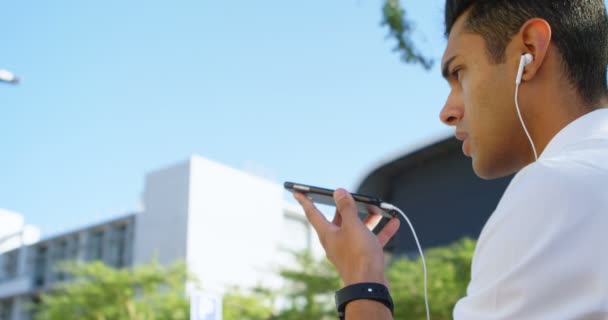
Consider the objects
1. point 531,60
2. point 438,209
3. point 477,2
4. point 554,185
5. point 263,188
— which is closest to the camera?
point 554,185

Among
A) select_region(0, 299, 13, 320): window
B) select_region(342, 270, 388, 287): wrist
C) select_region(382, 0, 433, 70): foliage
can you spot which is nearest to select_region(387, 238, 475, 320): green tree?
select_region(382, 0, 433, 70): foliage

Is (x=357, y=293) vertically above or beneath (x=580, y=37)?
beneath

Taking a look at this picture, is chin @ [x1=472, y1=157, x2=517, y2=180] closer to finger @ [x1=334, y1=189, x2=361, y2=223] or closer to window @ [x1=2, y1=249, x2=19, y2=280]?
finger @ [x1=334, y1=189, x2=361, y2=223]

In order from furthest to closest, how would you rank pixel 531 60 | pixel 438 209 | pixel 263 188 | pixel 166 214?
pixel 263 188, pixel 166 214, pixel 438 209, pixel 531 60

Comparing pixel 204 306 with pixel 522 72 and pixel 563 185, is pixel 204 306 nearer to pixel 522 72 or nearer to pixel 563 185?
pixel 522 72

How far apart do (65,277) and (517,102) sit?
4320 centimetres

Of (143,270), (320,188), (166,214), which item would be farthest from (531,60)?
(166,214)

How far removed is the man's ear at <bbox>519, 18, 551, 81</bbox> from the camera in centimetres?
122

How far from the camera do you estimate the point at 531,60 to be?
122 cm

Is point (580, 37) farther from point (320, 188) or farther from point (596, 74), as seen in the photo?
point (320, 188)

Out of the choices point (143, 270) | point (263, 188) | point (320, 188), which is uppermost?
point (263, 188)

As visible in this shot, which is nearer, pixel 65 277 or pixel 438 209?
pixel 438 209

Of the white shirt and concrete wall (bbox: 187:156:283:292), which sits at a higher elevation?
concrete wall (bbox: 187:156:283:292)

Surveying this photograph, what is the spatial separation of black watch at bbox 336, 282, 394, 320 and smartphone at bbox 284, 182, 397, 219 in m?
0.32
